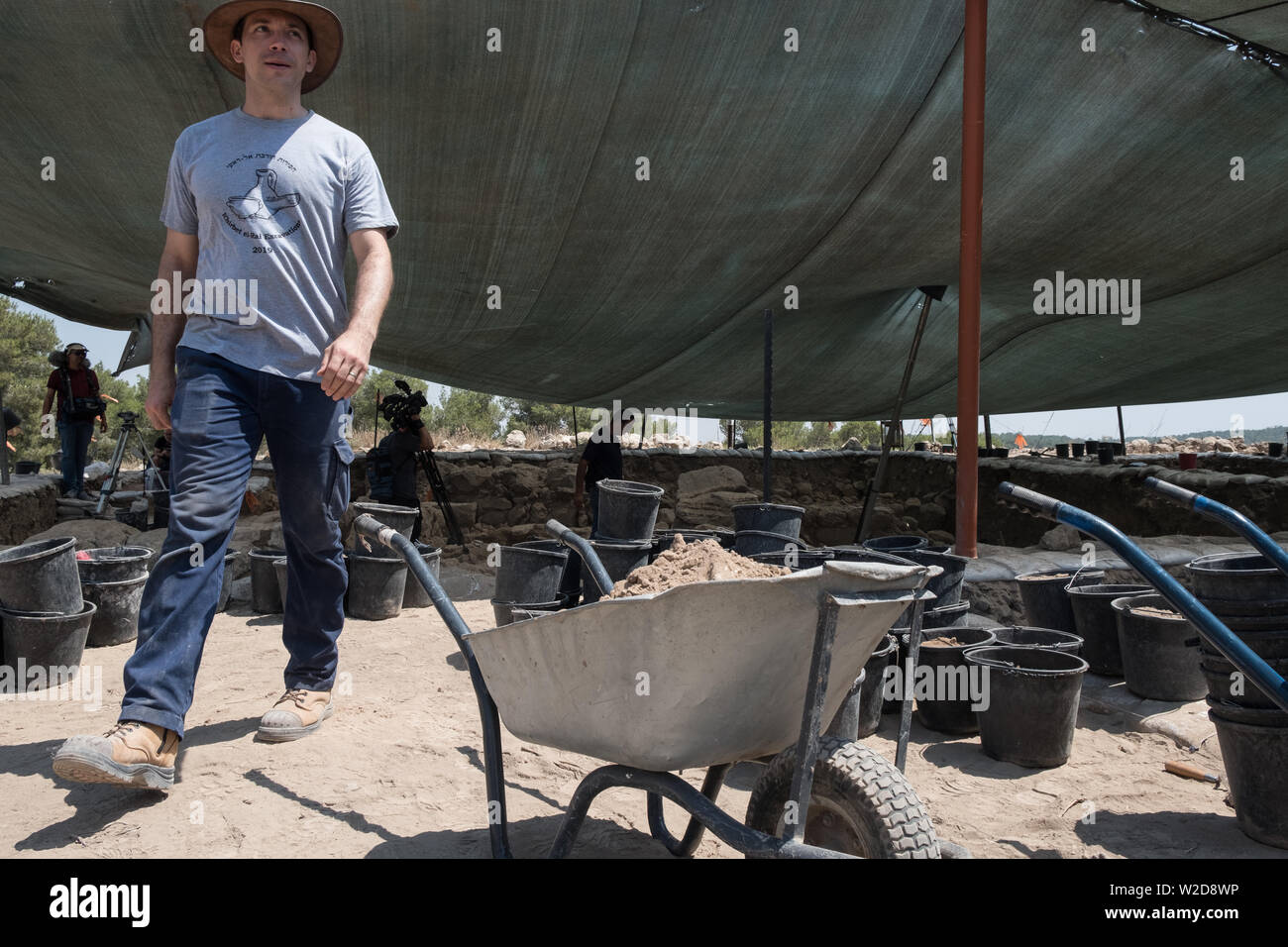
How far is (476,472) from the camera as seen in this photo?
8.61 meters

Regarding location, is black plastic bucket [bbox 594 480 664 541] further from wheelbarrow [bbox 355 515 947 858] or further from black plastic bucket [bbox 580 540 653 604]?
wheelbarrow [bbox 355 515 947 858]

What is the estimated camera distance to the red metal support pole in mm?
3842

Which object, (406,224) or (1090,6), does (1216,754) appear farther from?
(406,224)

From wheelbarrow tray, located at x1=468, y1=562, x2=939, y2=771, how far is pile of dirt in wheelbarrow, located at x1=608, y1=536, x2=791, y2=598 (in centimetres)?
26

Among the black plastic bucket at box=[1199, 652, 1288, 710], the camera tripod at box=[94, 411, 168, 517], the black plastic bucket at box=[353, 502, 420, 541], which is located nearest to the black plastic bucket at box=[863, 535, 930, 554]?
the black plastic bucket at box=[1199, 652, 1288, 710]

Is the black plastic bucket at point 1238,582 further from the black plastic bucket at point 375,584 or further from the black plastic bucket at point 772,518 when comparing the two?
the black plastic bucket at point 375,584

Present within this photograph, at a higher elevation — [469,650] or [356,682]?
[469,650]

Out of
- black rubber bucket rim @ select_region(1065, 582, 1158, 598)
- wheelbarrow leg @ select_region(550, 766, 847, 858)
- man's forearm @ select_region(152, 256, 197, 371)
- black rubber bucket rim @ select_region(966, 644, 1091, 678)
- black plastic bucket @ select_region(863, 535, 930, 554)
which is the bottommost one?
black rubber bucket rim @ select_region(966, 644, 1091, 678)

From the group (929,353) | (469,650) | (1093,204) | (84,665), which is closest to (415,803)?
(469,650)

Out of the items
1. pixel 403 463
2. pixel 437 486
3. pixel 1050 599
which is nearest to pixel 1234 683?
pixel 1050 599

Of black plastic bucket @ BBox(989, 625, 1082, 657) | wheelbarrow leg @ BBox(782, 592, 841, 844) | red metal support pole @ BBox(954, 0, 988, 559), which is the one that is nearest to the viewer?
wheelbarrow leg @ BBox(782, 592, 841, 844)

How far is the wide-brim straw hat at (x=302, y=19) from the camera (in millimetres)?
2111

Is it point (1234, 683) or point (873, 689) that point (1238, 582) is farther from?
point (873, 689)

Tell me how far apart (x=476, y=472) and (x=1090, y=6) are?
20.5 ft
